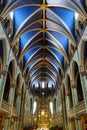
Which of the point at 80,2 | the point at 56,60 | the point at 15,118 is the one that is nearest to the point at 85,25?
the point at 80,2

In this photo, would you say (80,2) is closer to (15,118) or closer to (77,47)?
(77,47)

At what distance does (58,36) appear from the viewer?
20.8 metres

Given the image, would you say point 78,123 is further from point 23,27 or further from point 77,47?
point 23,27

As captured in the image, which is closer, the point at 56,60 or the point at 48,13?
the point at 48,13

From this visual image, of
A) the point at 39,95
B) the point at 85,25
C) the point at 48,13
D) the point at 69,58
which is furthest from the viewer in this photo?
the point at 39,95

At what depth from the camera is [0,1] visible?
1304 cm

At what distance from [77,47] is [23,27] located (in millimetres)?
7550

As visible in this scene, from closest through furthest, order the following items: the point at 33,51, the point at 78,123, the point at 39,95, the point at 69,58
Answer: the point at 78,123 < the point at 69,58 < the point at 33,51 < the point at 39,95

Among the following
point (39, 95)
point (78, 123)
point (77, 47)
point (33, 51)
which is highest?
point (33, 51)

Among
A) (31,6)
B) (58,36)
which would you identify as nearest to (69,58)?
(58,36)

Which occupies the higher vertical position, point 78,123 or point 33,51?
point 33,51

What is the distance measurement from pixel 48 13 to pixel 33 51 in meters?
8.68

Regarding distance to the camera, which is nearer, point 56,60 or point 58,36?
point 58,36

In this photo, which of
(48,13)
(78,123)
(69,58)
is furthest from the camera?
(69,58)
